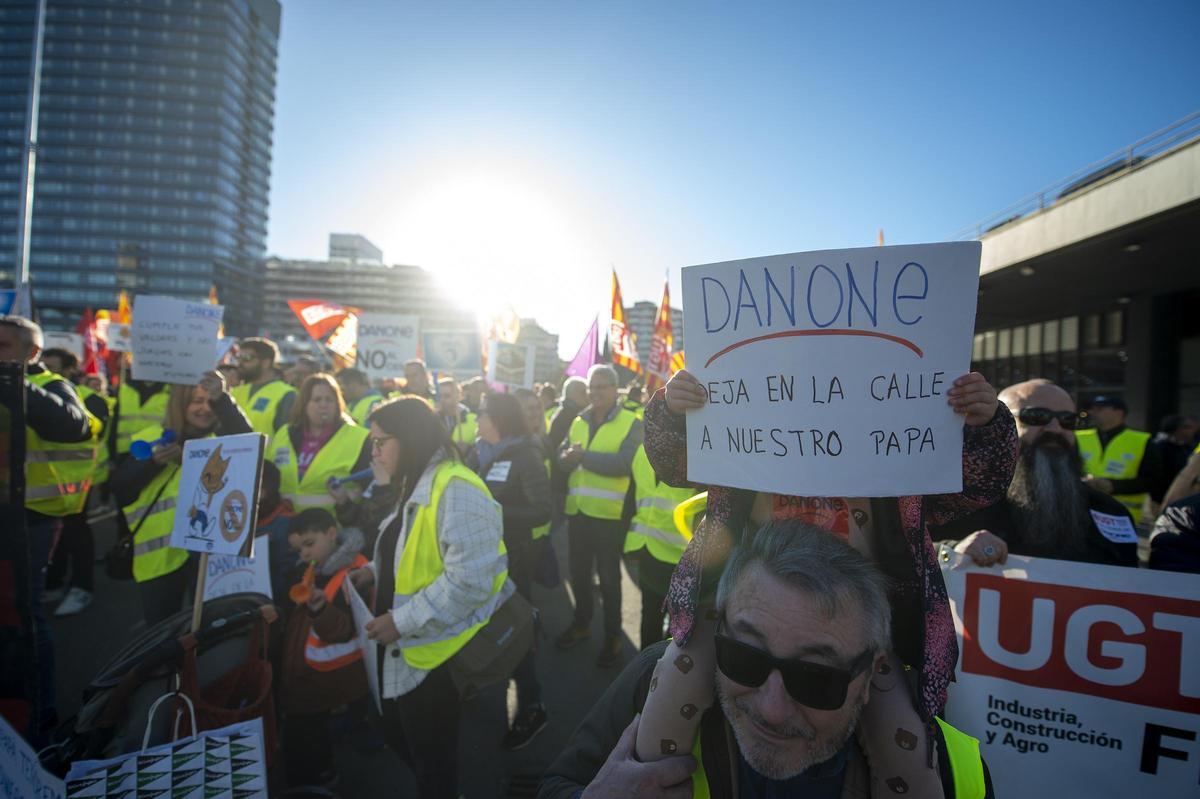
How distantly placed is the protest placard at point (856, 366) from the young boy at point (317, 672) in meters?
2.21

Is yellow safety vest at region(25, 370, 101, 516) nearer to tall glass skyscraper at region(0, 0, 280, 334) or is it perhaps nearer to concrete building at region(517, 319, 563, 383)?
concrete building at region(517, 319, 563, 383)

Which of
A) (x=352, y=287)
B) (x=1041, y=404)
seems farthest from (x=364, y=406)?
(x=352, y=287)

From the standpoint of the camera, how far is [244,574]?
2.96 metres

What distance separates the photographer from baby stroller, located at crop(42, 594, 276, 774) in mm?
1930

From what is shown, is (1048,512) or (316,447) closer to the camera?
(1048,512)

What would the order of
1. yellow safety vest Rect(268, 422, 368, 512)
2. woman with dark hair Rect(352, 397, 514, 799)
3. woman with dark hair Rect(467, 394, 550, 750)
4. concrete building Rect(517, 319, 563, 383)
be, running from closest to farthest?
woman with dark hair Rect(352, 397, 514, 799) < yellow safety vest Rect(268, 422, 368, 512) < woman with dark hair Rect(467, 394, 550, 750) < concrete building Rect(517, 319, 563, 383)

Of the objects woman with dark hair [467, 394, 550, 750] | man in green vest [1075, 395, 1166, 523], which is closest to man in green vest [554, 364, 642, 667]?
woman with dark hair [467, 394, 550, 750]

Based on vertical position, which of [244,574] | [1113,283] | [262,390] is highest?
[1113,283]

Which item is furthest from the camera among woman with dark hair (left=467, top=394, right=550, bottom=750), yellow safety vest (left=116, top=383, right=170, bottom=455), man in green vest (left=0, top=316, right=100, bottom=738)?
yellow safety vest (left=116, top=383, right=170, bottom=455)

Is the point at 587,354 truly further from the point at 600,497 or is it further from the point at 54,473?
the point at 54,473

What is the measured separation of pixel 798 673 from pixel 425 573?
1.69m

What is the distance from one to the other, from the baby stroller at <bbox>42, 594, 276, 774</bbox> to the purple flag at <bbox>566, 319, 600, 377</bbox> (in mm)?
5296

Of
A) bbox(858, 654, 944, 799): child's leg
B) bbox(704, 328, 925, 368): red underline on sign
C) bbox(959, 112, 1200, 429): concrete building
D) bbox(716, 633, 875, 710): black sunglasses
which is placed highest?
bbox(959, 112, 1200, 429): concrete building

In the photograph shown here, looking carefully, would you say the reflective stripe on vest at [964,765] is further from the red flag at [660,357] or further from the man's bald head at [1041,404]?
the red flag at [660,357]
